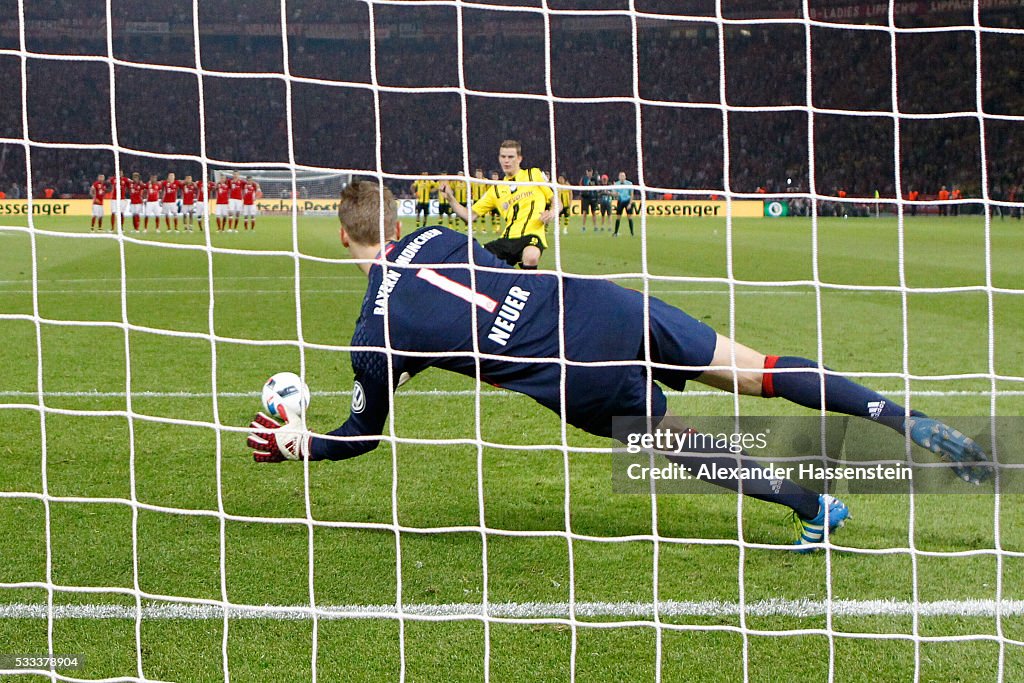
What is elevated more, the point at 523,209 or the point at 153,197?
the point at 153,197

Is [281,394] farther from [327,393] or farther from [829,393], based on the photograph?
[829,393]

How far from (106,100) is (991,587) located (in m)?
35.7

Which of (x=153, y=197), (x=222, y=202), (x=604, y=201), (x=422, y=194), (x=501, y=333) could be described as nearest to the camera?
(x=501, y=333)

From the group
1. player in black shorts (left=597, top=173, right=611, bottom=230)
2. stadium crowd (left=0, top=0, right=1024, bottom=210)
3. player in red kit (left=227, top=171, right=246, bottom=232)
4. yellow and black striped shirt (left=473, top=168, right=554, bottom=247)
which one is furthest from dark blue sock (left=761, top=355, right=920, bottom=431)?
stadium crowd (left=0, top=0, right=1024, bottom=210)

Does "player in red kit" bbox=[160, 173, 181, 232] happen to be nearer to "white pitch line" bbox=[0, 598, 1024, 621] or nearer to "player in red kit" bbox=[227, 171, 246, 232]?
"player in red kit" bbox=[227, 171, 246, 232]

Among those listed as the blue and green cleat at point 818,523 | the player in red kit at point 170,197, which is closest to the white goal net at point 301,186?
the player in red kit at point 170,197

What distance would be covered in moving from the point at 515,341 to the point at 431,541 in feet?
3.05

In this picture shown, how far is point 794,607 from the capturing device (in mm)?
3227

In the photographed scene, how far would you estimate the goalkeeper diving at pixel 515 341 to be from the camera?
10.9 ft

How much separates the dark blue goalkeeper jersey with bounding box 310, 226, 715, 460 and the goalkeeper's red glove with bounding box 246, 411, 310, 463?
0.20 m

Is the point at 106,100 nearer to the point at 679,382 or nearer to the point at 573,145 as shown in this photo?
the point at 573,145

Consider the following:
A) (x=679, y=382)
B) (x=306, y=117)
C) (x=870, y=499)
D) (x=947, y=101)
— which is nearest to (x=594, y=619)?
(x=679, y=382)

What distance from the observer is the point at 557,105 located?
97.9 feet

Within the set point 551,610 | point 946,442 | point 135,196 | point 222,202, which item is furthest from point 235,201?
point 946,442
